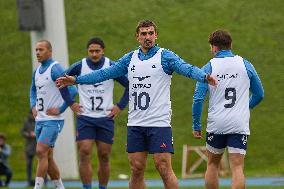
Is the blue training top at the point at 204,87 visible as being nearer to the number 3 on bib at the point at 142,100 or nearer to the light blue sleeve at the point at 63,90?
the number 3 on bib at the point at 142,100

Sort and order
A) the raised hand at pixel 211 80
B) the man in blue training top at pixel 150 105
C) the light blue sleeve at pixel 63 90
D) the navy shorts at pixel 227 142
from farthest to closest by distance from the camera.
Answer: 1. the light blue sleeve at pixel 63 90
2. the navy shorts at pixel 227 142
3. the man in blue training top at pixel 150 105
4. the raised hand at pixel 211 80

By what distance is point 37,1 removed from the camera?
72.8 ft

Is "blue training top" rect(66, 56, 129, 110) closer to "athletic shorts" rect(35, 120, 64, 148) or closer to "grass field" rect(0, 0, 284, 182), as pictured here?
"athletic shorts" rect(35, 120, 64, 148)

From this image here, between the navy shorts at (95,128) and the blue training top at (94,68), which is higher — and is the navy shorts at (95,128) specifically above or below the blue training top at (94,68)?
below

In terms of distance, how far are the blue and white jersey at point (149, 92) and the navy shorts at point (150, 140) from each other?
8 centimetres

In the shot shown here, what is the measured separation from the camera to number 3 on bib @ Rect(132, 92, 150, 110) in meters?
12.2

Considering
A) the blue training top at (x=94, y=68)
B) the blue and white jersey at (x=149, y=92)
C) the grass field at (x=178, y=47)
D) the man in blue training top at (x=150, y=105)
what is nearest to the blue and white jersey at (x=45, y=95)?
the blue training top at (x=94, y=68)

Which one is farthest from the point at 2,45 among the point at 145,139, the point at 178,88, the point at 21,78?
the point at 145,139

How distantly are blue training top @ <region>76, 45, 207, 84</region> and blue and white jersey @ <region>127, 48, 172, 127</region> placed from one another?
0.21ft

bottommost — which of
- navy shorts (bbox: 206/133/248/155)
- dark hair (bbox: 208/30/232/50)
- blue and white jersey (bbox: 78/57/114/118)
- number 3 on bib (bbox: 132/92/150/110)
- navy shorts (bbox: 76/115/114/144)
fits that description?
navy shorts (bbox: 76/115/114/144)

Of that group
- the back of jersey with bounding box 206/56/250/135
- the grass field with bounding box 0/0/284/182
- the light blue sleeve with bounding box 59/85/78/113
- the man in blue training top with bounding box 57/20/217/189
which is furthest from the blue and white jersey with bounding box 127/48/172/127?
the grass field with bounding box 0/0/284/182

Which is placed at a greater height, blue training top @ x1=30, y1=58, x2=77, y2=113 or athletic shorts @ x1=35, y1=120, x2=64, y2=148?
blue training top @ x1=30, y1=58, x2=77, y2=113

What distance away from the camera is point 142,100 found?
40.0ft

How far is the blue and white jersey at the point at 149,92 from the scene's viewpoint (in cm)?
1211
